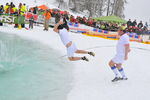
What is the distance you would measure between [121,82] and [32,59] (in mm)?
5143

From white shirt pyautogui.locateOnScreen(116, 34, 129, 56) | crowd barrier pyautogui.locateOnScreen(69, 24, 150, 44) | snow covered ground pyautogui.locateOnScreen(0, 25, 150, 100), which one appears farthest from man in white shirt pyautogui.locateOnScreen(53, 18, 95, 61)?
crowd barrier pyautogui.locateOnScreen(69, 24, 150, 44)

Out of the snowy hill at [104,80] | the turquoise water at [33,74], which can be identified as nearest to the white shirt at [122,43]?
the snowy hill at [104,80]

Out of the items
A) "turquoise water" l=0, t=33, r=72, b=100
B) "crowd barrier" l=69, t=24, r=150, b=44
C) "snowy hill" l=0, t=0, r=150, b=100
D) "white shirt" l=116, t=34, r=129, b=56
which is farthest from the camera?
"crowd barrier" l=69, t=24, r=150, b=44

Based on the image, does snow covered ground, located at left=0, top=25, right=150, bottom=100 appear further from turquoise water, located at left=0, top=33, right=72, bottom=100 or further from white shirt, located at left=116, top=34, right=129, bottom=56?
white shirt, located at left=116, top=34, right=129, bottom=56

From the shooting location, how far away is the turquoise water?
757 cm

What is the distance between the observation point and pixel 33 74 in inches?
379

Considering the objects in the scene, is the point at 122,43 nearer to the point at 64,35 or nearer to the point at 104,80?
the point at 104,80

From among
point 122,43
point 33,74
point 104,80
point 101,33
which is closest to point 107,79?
point 104,80

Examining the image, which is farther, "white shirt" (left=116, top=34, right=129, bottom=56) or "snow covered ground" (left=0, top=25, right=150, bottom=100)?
"white shirt" (left=116, top=34, right=129, bottom=56)

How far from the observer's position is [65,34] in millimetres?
9133

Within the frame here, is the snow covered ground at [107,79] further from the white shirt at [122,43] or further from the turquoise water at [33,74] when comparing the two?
the white shirt at [122,43]

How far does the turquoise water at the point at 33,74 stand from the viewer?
7.57 m

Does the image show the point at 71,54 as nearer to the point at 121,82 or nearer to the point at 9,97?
the point at 121,82

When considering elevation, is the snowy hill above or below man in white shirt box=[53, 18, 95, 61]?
below
